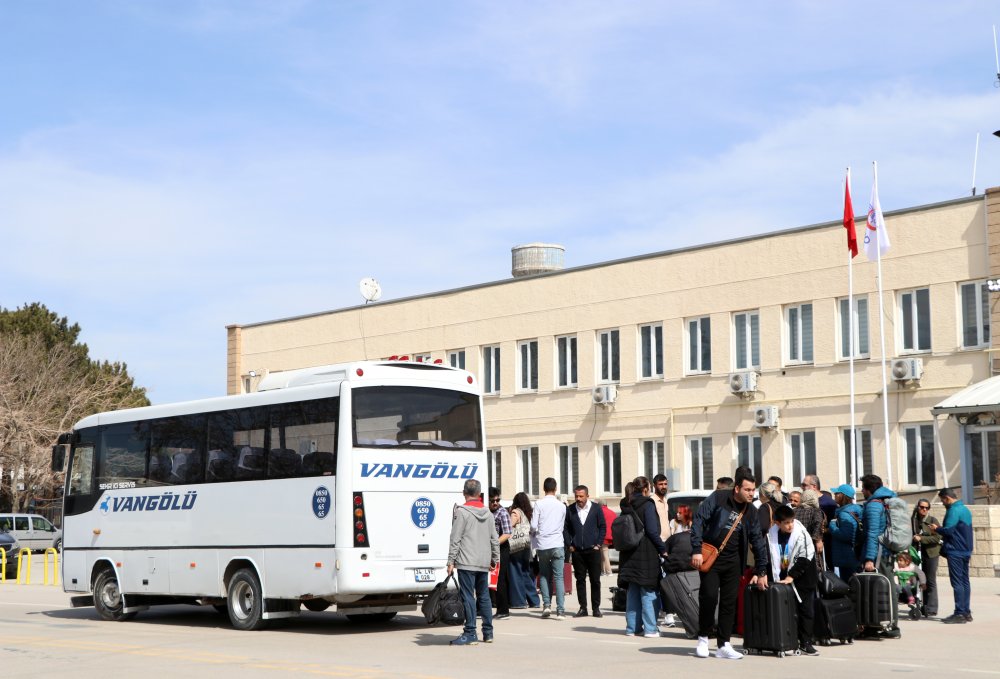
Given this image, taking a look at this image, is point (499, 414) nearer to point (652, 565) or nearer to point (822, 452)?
point (822, 452)

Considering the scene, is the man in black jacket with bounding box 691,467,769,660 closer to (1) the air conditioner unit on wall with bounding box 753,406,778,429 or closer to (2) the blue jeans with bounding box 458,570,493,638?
(2) the blue jeans with bounding box 458,570,493,638

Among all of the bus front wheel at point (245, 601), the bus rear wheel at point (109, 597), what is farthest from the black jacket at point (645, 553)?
the bus rear wheel at point (109, 597)

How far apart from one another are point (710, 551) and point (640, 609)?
10.3 ft

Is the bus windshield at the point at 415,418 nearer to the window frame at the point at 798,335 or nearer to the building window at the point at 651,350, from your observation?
the window frame at the point at 798,335

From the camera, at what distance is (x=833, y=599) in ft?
47.8

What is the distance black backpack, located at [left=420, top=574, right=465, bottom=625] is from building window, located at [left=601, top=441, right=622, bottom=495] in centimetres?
2214

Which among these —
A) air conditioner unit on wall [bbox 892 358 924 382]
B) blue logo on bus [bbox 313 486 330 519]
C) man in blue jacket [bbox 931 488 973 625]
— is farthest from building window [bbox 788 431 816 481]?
blue logo on bus [bbox 313 486 330 519]

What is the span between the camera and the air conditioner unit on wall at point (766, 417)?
3397cm

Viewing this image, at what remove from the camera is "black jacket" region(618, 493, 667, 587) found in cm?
1579

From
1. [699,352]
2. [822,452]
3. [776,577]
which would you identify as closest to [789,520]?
[776,577]

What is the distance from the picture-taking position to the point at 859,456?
32812mm

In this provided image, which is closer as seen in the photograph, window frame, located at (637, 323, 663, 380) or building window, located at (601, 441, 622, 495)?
window frame, located at (637, 323, 663, 380)

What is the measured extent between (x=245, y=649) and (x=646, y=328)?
24.3 m

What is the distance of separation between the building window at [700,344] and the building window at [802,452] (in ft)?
10.7
